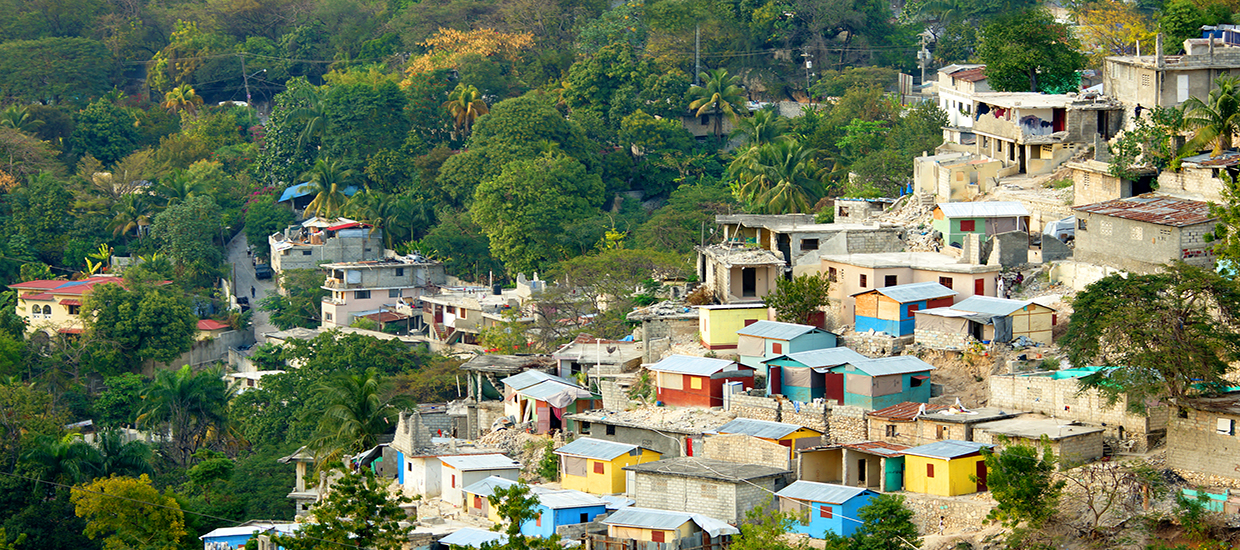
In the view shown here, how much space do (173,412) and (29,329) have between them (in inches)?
387

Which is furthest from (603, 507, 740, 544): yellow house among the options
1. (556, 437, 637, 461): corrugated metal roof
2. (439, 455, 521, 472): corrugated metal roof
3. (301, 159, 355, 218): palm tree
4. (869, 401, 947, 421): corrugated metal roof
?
(301, 159, 355, 218): palm tree

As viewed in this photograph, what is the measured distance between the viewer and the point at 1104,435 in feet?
84.6

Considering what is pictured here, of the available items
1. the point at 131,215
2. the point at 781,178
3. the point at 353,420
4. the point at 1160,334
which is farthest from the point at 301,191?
the point at 1160,334

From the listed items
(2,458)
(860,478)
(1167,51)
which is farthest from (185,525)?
(1167,51)

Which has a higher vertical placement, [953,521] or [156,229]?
[156,229]

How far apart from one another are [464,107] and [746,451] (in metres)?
31.5

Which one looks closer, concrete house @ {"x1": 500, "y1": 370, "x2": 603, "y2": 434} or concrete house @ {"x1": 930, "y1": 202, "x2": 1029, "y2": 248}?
concrete house @ {"x1": 500, "y1": 370, "x2": 603, "y2": 434}

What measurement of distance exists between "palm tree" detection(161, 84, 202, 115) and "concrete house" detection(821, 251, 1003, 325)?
38.3 meters

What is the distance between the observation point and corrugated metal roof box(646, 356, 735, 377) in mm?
30219

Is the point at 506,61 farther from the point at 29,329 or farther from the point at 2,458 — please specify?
the point at 2,458

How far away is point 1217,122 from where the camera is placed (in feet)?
105

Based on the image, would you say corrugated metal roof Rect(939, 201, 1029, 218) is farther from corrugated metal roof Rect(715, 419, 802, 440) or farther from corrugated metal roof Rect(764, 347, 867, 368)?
corrugated metal roof Rect(715, 419, 802, 440)

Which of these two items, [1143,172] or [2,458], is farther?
[2,458]

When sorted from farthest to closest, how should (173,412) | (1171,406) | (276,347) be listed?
1. (276,347)
2. (173,412)
3. (1171,406)
